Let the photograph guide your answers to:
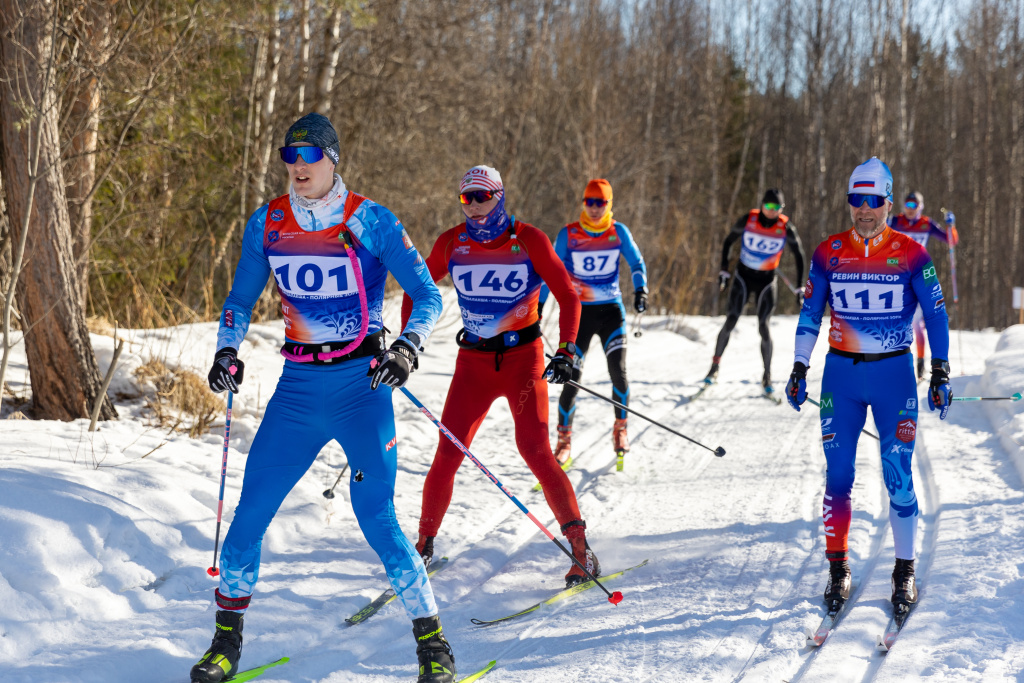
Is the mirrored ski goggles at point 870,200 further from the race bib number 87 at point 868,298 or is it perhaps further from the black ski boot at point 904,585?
the black ski boot at point 904,585

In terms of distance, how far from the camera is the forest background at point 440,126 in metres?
5.91

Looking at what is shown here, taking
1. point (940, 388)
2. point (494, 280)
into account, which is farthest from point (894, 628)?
point (494, 280)

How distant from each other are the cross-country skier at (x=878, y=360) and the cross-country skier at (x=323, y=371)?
6.89 ft

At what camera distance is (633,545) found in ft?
16.0

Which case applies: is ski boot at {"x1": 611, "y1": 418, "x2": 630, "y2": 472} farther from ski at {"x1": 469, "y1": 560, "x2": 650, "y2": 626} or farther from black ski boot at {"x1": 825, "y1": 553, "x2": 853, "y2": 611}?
black ski boot at {"x1": 825, "y1": 553, "x2": 853, "y2": 611}

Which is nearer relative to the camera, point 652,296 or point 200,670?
point 200,670

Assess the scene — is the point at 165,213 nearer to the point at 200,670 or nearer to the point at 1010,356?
the point at 200,670

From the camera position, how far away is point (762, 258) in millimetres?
8906

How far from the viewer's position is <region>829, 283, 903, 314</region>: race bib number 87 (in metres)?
3.97

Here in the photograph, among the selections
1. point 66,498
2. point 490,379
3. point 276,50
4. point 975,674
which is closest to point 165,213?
point 276,50

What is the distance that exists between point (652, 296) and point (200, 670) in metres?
15.9

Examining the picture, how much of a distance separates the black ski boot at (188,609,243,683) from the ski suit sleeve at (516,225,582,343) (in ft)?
6.69

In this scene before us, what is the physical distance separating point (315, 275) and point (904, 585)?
313 centimetres

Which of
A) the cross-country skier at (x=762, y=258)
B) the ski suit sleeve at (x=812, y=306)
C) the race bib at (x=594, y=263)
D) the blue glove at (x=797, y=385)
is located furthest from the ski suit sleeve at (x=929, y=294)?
the cross-country skier at (x=762, y=258)
